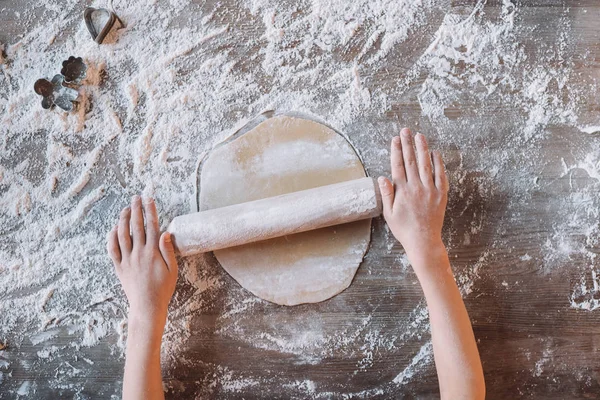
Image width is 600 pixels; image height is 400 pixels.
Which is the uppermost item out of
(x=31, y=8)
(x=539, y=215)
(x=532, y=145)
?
(x=31, y=8)

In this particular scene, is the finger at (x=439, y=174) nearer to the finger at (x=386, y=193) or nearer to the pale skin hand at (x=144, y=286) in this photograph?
the finger at (x=386, y=193)

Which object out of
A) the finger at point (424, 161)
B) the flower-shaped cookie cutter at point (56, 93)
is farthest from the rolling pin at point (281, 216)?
the flower-shaped cookie cutter at point (56, 93)

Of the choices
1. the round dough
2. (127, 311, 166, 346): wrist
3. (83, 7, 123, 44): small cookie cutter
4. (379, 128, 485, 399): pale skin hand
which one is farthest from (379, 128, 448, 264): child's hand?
(83, 7, 123, 44): small cookie cutter

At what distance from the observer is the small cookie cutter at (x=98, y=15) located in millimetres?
1291

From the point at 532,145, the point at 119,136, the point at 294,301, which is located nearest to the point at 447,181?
the point at 532,145

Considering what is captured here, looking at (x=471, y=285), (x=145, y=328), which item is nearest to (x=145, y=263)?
(x=145, y=328)

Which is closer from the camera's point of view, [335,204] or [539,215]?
[335,204]

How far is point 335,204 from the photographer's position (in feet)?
3.73

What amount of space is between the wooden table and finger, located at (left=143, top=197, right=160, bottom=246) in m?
0.13

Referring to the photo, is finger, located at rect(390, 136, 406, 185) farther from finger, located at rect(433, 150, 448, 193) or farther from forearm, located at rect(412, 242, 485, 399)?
forearm, located at rect(412, 242, 485, 399)

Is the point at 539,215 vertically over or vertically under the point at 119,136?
under

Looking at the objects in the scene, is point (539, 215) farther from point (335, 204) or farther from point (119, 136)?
point (119, 136)

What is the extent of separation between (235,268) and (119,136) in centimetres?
49

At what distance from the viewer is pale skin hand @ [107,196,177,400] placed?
119cm
